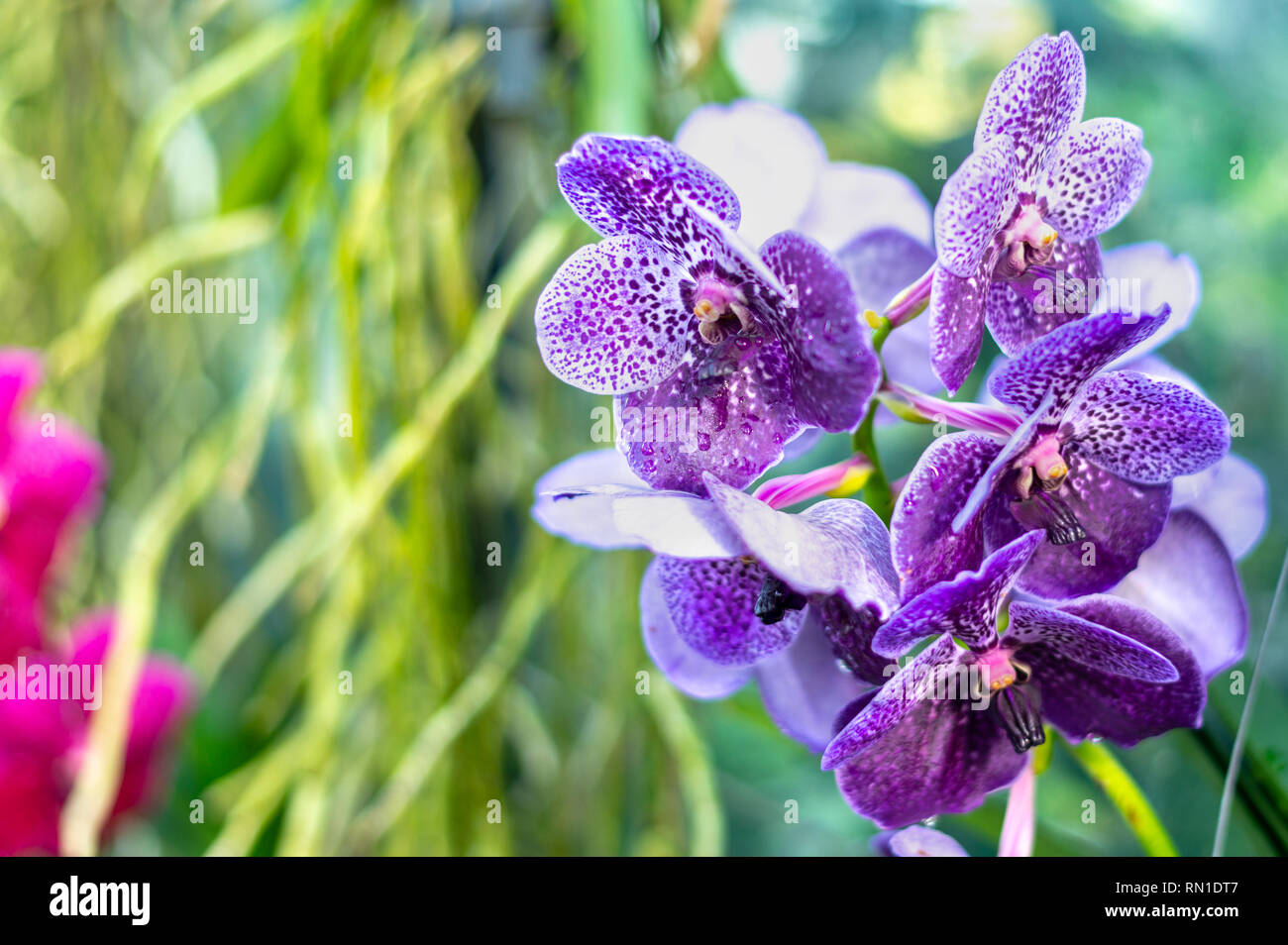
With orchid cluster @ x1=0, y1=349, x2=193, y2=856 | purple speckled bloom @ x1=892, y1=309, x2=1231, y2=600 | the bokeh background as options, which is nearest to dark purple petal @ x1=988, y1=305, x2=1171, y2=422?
purple speckled bloom @ x1=892, y1=309, x2=1231, y2=600

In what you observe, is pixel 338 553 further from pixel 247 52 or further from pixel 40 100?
pixel 40 100

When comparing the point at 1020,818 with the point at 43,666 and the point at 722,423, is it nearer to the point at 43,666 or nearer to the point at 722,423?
the point at 722,423

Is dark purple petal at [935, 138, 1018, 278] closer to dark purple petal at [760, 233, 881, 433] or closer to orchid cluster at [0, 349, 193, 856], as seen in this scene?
dark purple petal at [760, 233, 881, 433]

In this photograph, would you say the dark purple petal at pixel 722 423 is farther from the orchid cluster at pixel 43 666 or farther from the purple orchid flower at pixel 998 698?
the orchid cluster at pixel 43 666

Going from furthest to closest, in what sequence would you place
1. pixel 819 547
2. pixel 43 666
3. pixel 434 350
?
pixel 434 350 → pixel 43 666 → pixel 819 547

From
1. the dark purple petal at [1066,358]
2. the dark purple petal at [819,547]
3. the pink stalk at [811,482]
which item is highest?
the dark purple petal at [1066,358]

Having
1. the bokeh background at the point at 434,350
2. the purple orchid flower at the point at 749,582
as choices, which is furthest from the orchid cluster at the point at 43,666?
the purple orchid flower at the point at 749,582

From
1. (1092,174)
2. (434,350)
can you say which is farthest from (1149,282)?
(434,350)
